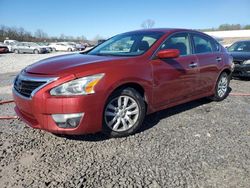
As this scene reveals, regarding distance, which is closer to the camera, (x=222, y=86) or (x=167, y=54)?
(x=167, y=54)

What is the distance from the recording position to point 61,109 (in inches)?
129

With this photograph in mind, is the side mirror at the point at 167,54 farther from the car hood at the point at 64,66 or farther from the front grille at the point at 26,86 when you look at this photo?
the front grille at the point at 26,86

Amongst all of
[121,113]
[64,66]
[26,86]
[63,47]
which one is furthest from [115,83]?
[63,47]

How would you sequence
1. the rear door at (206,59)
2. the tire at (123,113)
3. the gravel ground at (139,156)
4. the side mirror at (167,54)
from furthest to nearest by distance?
the rear door at (206,59), the side mirror at (167,54), the tire at (123,113), the gravel ground at (139,156)

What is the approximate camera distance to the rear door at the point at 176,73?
414 cm

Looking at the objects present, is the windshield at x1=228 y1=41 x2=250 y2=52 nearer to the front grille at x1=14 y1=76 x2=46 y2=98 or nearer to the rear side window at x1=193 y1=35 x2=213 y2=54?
the rear side window at x1=193 y1=35 x2=213 y2=54

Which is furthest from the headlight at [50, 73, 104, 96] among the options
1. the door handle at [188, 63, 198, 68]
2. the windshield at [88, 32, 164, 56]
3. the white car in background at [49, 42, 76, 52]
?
the white car in background at [49, 42, 76, 52]

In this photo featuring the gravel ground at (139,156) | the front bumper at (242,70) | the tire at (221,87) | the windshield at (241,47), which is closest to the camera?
the gravel ground at (139,156)

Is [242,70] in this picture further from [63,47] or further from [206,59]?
[63,47]

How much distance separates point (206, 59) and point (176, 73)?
3.74 feet

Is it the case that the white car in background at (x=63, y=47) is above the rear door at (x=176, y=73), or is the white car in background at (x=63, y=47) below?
above

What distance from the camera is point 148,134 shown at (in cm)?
404

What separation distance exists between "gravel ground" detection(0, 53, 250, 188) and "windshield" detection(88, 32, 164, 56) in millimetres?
1262

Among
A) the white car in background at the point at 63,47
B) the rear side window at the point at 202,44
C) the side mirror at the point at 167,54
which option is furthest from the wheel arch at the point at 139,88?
the white car in background at the point at 63,47
